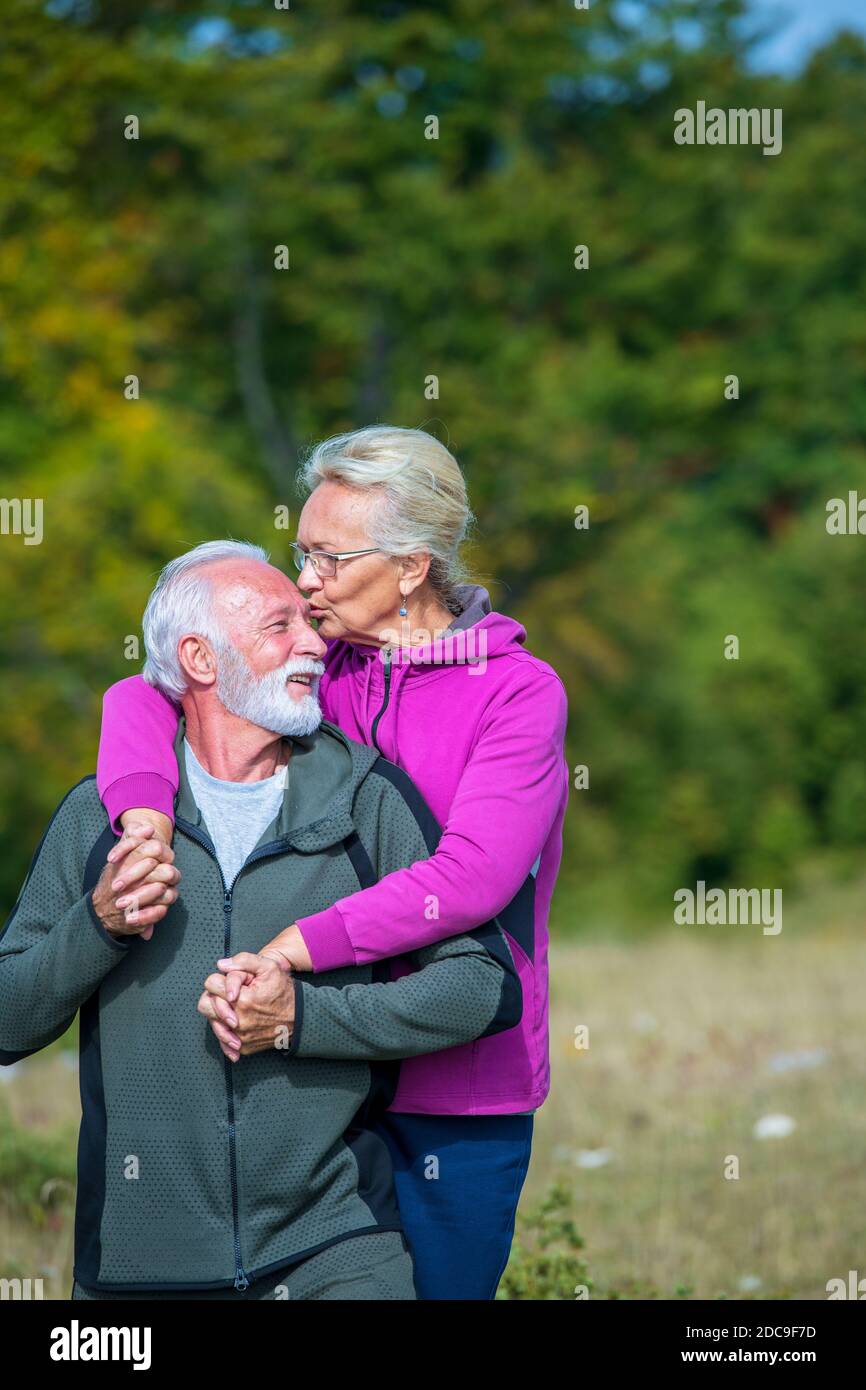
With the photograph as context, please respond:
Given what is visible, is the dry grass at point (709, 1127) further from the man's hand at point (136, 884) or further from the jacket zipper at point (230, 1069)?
the man's hand at point (136, 884)

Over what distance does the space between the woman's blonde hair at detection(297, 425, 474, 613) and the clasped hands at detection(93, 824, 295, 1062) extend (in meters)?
0.79

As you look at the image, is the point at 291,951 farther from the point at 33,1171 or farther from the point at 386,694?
the point at 33,1171

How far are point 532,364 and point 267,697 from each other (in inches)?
781

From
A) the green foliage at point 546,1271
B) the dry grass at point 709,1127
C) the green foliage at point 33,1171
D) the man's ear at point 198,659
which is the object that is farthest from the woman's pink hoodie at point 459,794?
the green foliage at point 33,1171

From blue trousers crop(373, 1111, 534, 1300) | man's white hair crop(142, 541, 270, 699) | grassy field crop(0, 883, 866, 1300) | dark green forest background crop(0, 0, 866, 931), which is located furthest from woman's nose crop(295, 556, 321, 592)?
dark green forest background crop(0, 0, 866, 931)

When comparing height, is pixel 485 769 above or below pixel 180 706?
below

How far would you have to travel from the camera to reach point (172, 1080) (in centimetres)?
282

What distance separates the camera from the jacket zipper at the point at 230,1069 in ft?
9.12

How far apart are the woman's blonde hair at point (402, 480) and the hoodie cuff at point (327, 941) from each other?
0.77 m

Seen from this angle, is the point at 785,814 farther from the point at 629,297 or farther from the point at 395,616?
the point at 395,616

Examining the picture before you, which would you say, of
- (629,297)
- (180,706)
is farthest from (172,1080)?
(629,297)

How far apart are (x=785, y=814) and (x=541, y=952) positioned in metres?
23.1


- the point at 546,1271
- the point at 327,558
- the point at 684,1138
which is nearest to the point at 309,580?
the point at 327,558

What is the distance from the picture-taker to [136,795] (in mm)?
2832
